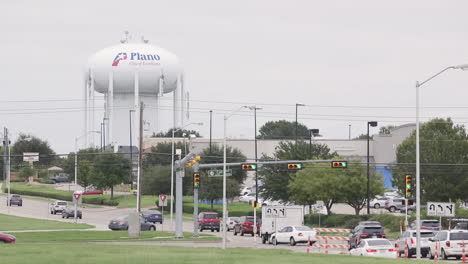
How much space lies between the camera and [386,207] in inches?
4129

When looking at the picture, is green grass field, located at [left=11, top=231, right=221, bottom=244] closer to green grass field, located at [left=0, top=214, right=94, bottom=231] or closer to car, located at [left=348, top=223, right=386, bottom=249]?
green grass field, located at [left=0, top=214, right=94, bottom=231]

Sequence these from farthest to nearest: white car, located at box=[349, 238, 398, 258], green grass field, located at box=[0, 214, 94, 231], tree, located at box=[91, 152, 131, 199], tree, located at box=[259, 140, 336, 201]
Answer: tree, located at box=[91, 152, 131, 199], tree, located at box=[259, 140, 336, 201], green grass field, located at box=[0, 214, 94, 231], white car, located at box=[349, 238, 398, 258]

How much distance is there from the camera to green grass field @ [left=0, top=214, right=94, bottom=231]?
8119cm

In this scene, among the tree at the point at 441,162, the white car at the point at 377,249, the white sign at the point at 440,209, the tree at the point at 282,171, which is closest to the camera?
the white car at the point at 377,249

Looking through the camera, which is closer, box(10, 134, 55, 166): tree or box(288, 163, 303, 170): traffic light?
box(288, 163, 303, 170): traffic light

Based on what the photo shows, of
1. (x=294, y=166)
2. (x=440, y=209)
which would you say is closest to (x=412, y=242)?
(x=440, y=209)

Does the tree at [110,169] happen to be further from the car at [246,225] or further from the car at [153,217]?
the car at [246,225]

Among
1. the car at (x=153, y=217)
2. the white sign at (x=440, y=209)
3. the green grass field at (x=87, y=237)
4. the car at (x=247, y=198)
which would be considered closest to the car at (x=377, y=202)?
the car at (x=247, y=198)

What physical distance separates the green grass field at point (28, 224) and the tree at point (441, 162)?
29.3 metres

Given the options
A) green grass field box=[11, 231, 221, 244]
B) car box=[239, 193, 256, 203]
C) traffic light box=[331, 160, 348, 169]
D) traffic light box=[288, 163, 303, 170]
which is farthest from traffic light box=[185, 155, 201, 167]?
car box=[239, 193, 256, 203]

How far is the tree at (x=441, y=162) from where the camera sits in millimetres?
85375

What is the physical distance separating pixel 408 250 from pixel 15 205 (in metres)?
76.1

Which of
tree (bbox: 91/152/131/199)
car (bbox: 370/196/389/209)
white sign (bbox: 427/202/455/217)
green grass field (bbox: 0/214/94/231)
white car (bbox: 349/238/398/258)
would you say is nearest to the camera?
white car (bbox: 349/238/398/258)

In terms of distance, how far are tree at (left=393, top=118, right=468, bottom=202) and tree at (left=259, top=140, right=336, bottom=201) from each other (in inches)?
541
